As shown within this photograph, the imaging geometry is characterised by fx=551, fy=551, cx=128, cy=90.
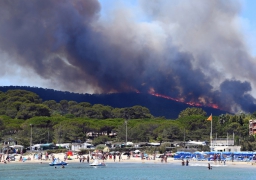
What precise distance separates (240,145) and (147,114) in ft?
264

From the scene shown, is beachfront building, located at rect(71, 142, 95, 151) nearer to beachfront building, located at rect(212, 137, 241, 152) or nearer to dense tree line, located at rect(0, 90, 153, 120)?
beachfront building, located at rect(212, 137, 241, 152)

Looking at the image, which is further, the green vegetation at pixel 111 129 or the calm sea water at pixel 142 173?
the green vegetation at pixel 111 129

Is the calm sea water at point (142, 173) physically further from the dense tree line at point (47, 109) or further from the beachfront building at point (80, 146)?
the dense tree line at point (47, 109)

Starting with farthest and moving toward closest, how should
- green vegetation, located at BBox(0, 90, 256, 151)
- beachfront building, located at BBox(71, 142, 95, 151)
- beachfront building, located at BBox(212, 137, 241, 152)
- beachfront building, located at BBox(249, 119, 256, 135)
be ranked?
beachfront building, located at BBox(249, 119, 256, 135) → green vegetation, located at BBox(0, 90, 256, 151) → beachfront building, located at BBox(71, 142, 95, 151) → beachfront building, located at BBox(212, 137, 241, 152)

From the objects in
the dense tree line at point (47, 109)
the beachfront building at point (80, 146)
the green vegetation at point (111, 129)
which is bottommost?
the beachfront building at point (80, 146)

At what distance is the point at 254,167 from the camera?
68562 mm

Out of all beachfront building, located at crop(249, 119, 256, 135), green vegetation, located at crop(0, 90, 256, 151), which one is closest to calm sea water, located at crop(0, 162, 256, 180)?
green vegetation, located at crop(0, 90, 256, 151)

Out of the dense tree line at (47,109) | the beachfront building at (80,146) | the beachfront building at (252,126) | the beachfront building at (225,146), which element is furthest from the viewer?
the dense tree line at (47,109)

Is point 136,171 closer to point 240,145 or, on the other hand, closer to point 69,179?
point 69,179

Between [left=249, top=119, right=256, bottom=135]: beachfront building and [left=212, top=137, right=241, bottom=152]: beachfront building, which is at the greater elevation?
[left=249, top=119, right=256, bottom=135]: beachfront building

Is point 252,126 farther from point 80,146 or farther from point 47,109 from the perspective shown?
point 47,109

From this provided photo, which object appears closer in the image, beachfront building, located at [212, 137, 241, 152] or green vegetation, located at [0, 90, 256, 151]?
beachfront building, located at [212, 137, 241, 152]

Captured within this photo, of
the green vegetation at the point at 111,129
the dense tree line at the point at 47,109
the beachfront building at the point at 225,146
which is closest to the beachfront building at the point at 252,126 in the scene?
the green vegetation at the point at 111,129

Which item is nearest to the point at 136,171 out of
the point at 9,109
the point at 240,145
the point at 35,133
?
the point at 240,145
